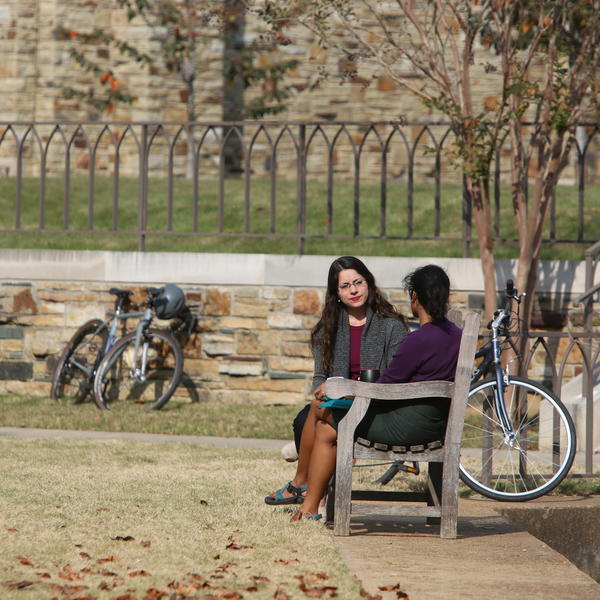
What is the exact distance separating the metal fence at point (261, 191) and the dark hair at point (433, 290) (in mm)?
3772

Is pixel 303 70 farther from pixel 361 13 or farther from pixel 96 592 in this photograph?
pixel 96 592

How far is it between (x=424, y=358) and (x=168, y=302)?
4.67 metres

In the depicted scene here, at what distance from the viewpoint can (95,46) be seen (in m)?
18.3

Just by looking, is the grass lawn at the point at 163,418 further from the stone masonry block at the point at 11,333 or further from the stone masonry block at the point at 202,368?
the stone masonry block at the point at 11,333

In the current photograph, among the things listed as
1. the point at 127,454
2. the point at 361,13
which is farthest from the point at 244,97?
the point at 127,454

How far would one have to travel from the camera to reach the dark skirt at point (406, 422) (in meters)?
5.11

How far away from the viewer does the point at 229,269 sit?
9734 millimetres

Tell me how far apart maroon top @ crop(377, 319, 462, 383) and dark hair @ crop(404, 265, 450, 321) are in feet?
0.23

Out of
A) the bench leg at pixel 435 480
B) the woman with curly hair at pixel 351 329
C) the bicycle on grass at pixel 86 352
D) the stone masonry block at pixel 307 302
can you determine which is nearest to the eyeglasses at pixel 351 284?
the woman with curly hair at pixel 351 329

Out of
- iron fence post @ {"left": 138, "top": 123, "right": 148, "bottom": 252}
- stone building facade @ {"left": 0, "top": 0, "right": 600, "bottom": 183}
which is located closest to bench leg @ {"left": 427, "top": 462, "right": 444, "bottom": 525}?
iron fence post @ {"left": 138, "top": 123, "right": 148, "bottom": 252}

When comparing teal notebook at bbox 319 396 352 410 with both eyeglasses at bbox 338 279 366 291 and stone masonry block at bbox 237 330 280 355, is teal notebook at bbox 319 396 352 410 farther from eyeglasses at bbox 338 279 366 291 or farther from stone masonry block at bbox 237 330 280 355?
A: stone masonry block at bbox 237 330 280 355

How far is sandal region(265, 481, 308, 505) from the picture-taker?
5715mm

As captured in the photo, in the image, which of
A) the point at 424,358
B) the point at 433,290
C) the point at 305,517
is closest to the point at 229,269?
the point at 305,517

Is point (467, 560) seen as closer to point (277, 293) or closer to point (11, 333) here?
point (277, 293)
